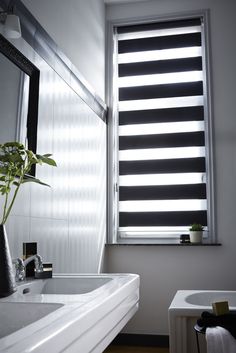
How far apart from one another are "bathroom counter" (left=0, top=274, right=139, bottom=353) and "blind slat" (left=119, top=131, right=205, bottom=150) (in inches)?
93.5

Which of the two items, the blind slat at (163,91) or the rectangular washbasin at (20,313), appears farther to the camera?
the blind slat at (163,91)

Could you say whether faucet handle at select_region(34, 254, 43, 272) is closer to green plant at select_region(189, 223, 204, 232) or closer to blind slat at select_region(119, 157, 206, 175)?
green plant at select_region(189, 223, 204, 232)

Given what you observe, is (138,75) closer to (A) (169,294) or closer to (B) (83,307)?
(A) (169,294)

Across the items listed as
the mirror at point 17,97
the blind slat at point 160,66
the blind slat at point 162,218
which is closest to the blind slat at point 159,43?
the blind slat at point 160,66

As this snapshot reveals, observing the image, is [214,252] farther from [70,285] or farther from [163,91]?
[70,285]

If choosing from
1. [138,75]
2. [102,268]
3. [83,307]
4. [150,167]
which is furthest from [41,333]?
[138,75]

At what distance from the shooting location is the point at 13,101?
214 centimetres

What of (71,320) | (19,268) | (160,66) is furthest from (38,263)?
(160,66)

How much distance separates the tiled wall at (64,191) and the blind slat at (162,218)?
0.95ft

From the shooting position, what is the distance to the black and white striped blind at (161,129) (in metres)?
4.02

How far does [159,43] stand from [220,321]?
2950 mm

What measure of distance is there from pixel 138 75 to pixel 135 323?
2.39m

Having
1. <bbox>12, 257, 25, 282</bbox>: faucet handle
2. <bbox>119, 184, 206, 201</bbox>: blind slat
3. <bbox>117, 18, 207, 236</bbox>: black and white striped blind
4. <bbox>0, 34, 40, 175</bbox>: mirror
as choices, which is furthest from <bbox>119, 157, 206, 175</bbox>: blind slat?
<bbox>12, 257, 25, 282</bbox>: faucet handle

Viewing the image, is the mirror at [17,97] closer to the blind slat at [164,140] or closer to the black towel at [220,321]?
the black towel at [220,321]
